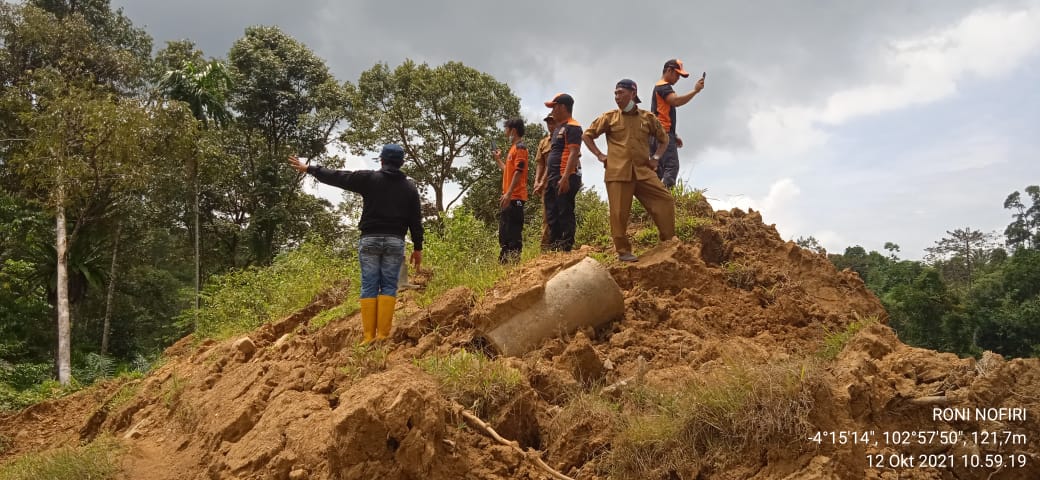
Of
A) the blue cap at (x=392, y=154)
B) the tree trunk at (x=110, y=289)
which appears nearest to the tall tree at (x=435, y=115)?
the tree trunk at (x=110, y=289)

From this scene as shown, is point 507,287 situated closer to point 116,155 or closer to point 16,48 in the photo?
point 116,155

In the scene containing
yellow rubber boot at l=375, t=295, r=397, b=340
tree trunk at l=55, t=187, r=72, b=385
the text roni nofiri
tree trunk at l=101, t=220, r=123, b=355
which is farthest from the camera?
tree trunk at l=101, t=220, r=123, b=355

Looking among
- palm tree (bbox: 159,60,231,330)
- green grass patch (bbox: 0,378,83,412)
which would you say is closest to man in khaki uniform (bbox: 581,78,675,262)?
green grass patch (bbox: 0,378,83,412)

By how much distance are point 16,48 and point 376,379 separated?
837 inches

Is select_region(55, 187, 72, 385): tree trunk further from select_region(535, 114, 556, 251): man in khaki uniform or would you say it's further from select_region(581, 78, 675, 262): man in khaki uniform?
select_region(581, 78, 675, 262): man in khaki uniform

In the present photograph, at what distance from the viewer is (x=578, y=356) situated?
4.92m

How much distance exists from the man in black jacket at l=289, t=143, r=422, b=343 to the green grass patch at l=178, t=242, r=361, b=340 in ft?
8.57

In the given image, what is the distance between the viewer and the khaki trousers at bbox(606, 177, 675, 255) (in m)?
6.49

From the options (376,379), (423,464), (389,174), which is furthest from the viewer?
(389,174)

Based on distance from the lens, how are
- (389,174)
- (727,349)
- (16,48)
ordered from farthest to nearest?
(16,48), (389,174), (727,349)

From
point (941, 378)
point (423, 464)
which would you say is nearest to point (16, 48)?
point (423, 464)

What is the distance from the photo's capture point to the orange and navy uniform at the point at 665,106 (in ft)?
26.5

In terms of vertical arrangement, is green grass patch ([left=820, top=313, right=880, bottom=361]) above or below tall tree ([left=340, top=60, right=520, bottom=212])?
below

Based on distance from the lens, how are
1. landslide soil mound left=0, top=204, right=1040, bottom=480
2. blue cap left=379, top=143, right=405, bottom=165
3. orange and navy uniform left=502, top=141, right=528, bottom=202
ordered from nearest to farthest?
landslide soil mound left=0, top=204, right=1040, bottom=480
blue cap left=379, top=143, right=405, bottom=165
orange and navy uniform left=502, top=141, right=528, bottom=202
